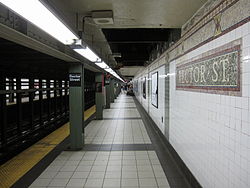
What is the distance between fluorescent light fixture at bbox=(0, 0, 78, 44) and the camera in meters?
1.33

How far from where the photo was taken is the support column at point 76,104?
447 centimetres

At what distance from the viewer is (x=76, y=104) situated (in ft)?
14.9

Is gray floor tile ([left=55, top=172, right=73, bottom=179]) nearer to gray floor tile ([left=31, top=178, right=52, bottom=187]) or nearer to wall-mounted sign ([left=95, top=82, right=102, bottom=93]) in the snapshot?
gray floor tile ([left=31, top=178, right=52, bottom=187])

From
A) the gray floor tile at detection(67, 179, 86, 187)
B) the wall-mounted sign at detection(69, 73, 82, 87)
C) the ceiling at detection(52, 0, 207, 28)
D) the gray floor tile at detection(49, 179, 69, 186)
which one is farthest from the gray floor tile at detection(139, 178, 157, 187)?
the ceiling at detection(52, 0, 207, 28)

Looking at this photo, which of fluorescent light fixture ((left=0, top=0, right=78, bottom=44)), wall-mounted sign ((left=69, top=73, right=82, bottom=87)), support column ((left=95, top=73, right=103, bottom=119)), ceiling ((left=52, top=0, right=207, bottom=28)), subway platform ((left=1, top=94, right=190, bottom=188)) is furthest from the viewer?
support column ((left=95, top=73, right=103, bottom=119))

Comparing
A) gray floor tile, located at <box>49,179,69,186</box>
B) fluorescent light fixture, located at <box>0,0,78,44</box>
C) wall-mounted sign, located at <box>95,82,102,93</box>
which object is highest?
fluorescent light fixture, located at <box>0,0,78,44</box>

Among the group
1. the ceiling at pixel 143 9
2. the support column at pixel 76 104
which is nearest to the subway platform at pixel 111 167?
the support column at pixel 76 104

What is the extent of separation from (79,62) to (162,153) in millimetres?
2846

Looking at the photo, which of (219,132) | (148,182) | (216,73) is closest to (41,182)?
(148,182)

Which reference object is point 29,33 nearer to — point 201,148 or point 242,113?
point 242,113

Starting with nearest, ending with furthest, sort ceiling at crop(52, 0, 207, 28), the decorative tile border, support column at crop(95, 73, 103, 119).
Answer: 1. the decorative tile border
2. ceiling at crop(52, 0, 207, 28)
3. support column at crop(95, 73, 103, 119)

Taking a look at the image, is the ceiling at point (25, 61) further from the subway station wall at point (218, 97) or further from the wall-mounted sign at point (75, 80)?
the subway station wall at point (218, 97)

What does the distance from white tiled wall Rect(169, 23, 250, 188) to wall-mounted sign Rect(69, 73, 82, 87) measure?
95.0 inches

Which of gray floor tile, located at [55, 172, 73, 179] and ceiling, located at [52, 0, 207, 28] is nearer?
ceiling, located at [52, 0, 207, 28]
